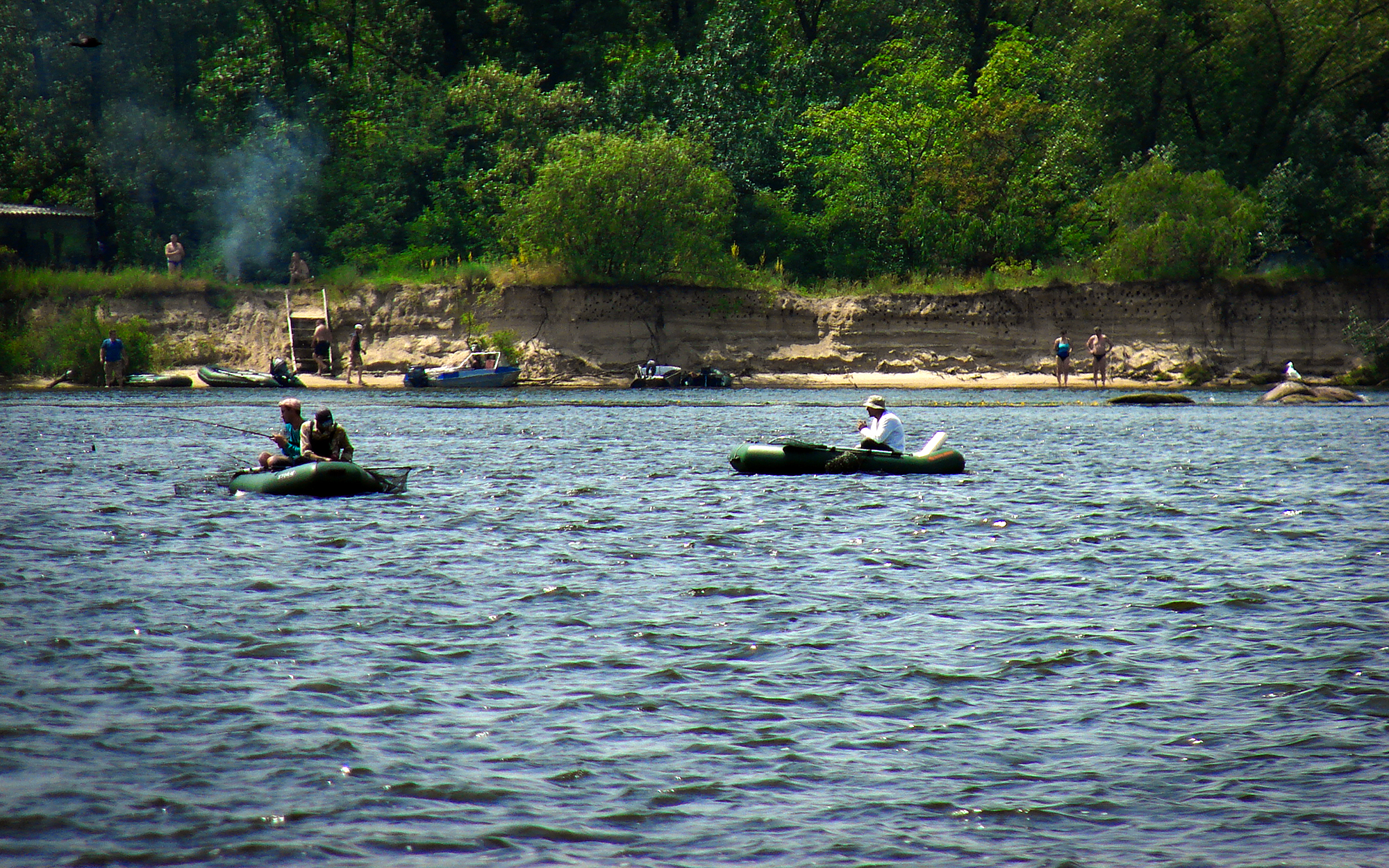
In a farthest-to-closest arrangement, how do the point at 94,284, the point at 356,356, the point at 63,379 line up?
the point at 356,356
the point at 94,284
the point at 63,379

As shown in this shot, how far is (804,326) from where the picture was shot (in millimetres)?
54062

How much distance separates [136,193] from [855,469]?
48034 mm

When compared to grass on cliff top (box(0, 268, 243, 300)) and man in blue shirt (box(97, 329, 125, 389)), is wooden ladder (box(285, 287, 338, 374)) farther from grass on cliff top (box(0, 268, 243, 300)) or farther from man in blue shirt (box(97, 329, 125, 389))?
man in blue shirt (box(97, 329, 125, 389))

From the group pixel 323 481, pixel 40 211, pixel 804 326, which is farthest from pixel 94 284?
pixel 323 481

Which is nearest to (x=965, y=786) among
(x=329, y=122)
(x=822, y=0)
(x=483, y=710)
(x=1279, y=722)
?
(x=1279, y=722)

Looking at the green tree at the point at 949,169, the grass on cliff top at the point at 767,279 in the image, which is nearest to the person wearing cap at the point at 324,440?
the grass on cliff top at the point at 767,279

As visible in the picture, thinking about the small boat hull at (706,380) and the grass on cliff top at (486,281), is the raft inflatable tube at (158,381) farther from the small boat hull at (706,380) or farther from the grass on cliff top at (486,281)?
the small boat hull at (706,380)

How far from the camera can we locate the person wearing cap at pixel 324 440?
1941cm

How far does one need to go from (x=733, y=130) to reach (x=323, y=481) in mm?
45099

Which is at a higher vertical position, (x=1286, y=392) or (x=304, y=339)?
(x=304, y=339)

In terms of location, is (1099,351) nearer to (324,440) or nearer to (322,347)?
(322,347)

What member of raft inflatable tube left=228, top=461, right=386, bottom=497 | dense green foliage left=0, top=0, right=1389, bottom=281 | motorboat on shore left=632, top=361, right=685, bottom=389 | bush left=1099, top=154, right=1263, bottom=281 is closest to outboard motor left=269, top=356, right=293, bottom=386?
dense green foliage left=0, top=0, right=1389, bottom=281

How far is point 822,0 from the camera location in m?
68.8

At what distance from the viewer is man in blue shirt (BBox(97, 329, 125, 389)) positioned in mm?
47531
